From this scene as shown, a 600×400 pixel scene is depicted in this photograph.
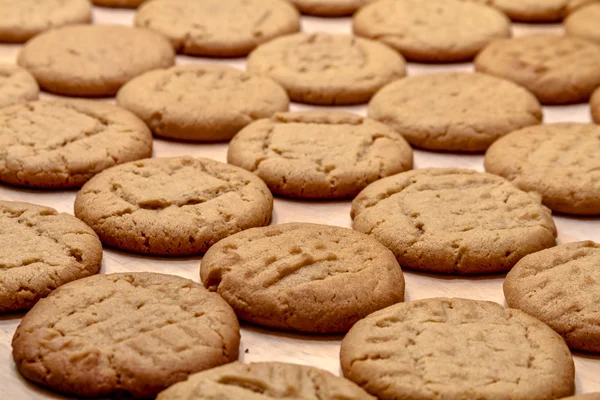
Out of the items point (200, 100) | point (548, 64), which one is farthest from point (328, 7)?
point (200, 100)

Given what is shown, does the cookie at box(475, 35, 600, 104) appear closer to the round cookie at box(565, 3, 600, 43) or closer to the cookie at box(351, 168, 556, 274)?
the round cookie at box(565, 3, 600, 43)

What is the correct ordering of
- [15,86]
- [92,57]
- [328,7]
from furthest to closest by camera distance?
[328,7]
[92,57]
[15,86]

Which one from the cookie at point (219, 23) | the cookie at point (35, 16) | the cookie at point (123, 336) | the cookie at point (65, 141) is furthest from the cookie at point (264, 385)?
the cookie at point (35, 16)

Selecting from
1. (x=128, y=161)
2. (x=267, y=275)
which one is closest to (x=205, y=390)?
(x=267, y=275)

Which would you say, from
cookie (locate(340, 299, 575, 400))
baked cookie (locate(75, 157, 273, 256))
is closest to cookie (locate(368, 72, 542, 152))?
baked cookie (locate(75, 157, 273, 256))

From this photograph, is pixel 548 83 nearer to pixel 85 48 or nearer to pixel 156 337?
pixel 85 48

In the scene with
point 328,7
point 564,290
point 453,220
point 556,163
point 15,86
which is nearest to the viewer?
point 564,290

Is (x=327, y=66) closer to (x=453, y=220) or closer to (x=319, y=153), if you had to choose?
(x=319, y=153)
